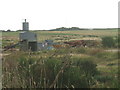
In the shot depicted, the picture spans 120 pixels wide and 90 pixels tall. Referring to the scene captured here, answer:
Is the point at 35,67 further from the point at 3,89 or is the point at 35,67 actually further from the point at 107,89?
the point at 107,89

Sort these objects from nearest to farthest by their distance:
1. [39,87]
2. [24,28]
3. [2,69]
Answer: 1. [39,87]
2. [2,69]
3. [24,28]

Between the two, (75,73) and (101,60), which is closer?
(75,73)

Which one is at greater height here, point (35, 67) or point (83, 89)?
point (35, 67)

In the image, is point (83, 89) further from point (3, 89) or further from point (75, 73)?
point (3, 89)

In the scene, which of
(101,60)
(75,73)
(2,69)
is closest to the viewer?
(2,69)

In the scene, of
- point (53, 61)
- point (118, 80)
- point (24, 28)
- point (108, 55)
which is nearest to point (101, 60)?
point (108, 55)

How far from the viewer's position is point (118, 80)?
5.01m

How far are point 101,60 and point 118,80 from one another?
24.4 feet

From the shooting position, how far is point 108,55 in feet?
42.9

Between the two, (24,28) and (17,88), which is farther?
(24,28)

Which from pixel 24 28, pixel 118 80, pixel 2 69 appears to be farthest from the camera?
pixel 24 28

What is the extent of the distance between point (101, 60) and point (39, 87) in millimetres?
8161

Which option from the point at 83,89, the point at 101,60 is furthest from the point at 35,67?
the point at 101,60

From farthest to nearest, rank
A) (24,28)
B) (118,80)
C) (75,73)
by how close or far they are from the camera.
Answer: (24,28) → (75,73) → (118,80)
